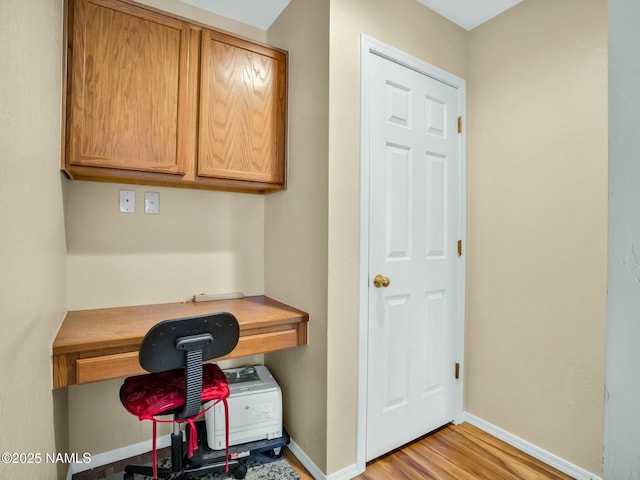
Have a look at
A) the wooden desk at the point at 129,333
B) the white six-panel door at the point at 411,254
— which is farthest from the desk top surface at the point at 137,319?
the white six-panel door at the point at 411,254

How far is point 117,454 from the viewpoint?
1789 millimetres

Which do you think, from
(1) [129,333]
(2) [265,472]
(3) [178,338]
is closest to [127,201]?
(1) [129,333]

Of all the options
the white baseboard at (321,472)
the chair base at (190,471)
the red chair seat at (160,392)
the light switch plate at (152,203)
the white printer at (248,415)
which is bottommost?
Answer: the white baseboard at (321,472)

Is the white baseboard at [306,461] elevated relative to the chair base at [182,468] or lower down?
lower down

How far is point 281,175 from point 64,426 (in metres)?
1.65

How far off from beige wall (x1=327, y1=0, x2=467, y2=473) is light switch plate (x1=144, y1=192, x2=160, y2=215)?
3.45ft

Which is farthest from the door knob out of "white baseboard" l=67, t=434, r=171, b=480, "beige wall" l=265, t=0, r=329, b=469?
"white baseboard" l=67, t=434, r=171, b=480

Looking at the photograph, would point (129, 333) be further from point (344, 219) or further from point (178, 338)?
point (344, 219)

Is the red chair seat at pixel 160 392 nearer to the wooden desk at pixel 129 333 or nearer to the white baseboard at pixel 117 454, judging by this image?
the wooden desk at pixel 129 333

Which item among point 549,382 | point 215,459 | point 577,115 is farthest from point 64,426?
point 577,115

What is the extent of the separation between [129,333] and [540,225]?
7.02ft

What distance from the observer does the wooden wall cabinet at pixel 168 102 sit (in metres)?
1.48

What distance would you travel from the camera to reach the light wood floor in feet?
5.53

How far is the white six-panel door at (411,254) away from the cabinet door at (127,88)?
3.32 feet
